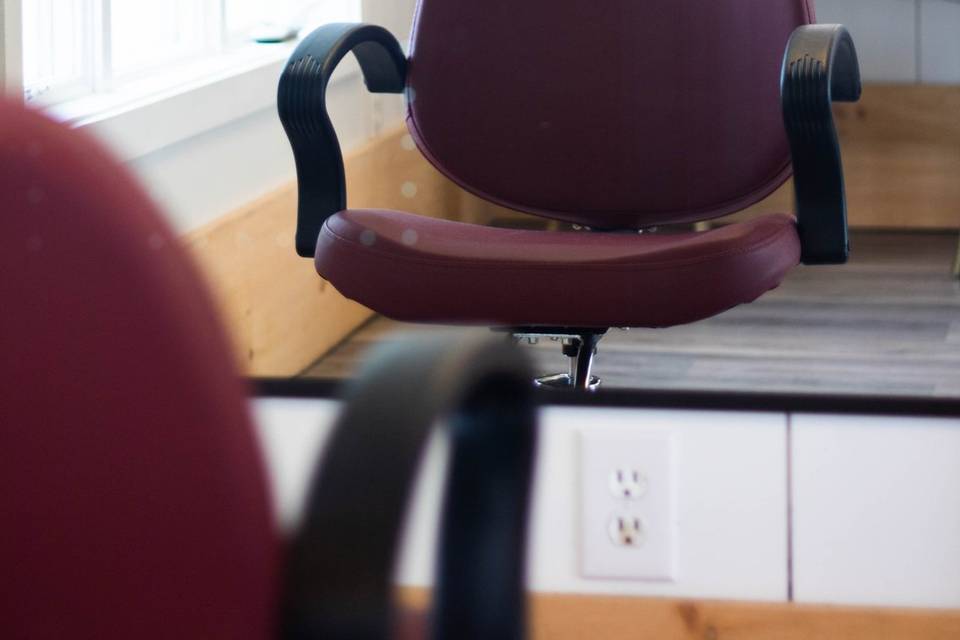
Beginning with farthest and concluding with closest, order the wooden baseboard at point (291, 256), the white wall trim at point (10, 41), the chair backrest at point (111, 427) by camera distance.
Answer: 1. the wooden baseboard at point (291, 256)
2. the white wall trim at point (10, 41)
3. the chair backrest at point (111, 427)

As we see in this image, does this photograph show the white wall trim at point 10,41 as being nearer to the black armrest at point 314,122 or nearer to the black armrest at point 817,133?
the black armrest at point 314,122

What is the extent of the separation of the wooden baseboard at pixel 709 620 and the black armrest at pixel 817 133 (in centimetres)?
30

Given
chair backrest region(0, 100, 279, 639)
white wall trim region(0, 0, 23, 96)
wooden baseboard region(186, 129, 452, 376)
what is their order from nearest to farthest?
chair backrest region(0, 100, 279, 639), white wall trim region(0, 0, 23, 96), wooden baseboard region(186, 129, 452, 376)

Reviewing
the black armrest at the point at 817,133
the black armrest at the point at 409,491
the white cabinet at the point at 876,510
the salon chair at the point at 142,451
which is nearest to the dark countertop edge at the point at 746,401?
the white cabinet at the point at 876,510

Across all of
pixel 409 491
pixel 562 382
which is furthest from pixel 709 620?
pixel 409 491

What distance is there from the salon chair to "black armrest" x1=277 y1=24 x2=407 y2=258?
0.82m

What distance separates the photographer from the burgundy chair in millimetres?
1053

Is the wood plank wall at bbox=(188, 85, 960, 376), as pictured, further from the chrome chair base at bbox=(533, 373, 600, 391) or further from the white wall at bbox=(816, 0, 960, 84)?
the chrome chair base at bbox=(533, 373, 600, 391)

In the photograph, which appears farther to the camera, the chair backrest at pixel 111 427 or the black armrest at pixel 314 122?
the black armrest at pixel 314 122

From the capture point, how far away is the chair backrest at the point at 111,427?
287 millimetres

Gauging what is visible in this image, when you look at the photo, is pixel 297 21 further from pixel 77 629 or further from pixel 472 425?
pixel 77 629

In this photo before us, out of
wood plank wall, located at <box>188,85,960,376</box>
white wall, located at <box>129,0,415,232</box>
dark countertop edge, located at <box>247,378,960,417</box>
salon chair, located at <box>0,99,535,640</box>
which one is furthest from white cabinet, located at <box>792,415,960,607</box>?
salon chair, located at <box>0,99,535,640</box>

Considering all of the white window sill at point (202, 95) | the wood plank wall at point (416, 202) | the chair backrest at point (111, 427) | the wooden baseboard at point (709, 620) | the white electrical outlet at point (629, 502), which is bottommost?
the wooden baseboard at point (709, 620)

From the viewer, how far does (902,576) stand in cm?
105
